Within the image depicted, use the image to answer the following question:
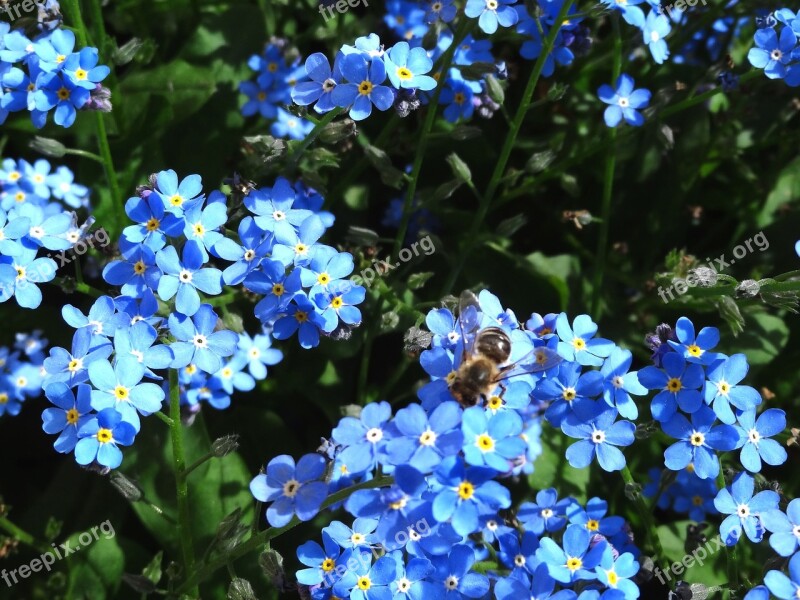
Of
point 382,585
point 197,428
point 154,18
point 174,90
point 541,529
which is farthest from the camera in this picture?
point 154,18

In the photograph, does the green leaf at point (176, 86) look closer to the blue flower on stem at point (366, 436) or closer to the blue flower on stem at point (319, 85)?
the blue flower on stem at point (319, 85)

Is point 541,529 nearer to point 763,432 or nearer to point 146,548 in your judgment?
point 763,432

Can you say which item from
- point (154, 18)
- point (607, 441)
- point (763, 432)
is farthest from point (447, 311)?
point (154, 18)

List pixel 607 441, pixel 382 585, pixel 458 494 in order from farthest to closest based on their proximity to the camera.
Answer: pixel 607 441
pixel 382 585
pixel 458 494

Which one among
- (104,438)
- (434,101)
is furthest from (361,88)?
(104,438)
